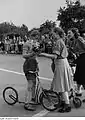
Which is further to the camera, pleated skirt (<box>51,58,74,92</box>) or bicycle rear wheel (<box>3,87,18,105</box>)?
bicycle rear wheel (<box>3,87,18,105</box>)

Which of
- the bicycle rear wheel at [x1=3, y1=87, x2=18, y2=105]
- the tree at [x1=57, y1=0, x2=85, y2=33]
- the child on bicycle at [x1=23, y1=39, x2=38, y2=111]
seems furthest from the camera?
the tree at [x1=57, y1=0, x2=85, y2=33]

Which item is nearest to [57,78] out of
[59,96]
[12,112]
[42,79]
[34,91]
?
[59,96]

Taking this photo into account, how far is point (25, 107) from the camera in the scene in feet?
18.6

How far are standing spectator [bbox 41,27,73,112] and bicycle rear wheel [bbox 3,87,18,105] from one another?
3.66 ft

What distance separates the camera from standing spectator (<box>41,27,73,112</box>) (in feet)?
17.2

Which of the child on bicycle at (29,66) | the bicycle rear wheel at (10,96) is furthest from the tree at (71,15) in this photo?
the child on bicycle at (29,66)

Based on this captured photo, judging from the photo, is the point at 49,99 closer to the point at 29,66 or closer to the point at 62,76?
the point at 62,76

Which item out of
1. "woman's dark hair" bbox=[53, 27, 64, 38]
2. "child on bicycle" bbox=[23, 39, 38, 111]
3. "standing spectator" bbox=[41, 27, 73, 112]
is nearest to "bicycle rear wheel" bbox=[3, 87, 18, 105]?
"child on bicycle" bbox=[23, 39, 38, 111]

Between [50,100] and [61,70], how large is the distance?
731 millimetres

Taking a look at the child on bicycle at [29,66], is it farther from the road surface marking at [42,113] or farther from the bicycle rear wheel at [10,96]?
the bicycle rear wheel at [10,96]

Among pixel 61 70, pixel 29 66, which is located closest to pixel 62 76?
pixel 61 70

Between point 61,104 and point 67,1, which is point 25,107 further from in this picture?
point 67,1

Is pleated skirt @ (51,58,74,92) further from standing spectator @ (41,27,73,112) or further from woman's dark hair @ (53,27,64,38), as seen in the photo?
woman's dark hair @ (53,27,64,38)

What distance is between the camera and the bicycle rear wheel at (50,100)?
5494 mm
